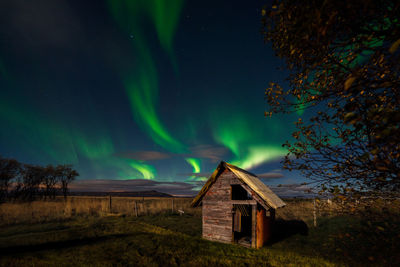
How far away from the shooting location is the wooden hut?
487 inches

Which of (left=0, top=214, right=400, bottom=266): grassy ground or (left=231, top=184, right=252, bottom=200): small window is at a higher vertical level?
(left=231, top=184, right=252, bottom=200): small window

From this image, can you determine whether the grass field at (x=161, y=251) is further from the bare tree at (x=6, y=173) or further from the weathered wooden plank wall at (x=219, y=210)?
the bare tree at (x=6, y=173)

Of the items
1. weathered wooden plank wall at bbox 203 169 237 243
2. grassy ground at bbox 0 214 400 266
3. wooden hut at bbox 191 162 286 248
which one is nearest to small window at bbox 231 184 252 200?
wooden hut at bbox 191 162 286 248

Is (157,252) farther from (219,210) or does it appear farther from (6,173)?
(6,173)

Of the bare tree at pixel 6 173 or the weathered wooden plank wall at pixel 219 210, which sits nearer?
the weathered wooden plank wall at pixel 219 210

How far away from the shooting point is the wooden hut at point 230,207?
12.4 m

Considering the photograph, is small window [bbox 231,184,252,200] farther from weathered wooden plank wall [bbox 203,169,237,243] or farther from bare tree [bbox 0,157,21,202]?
bare tree [bbox 0,157,21,202]

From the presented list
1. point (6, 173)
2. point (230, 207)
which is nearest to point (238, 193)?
point (230, 207)

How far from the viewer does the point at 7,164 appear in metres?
32.0

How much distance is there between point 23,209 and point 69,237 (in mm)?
16309

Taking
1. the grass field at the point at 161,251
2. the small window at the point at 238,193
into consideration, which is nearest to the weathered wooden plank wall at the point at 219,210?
the grass field at the point at 161,251

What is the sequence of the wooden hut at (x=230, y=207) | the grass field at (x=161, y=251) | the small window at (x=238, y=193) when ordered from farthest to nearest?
the small window at (x=238, y=193)
the wooden hut at (x=230, y=207)
the grass field at (x=161, y=251)

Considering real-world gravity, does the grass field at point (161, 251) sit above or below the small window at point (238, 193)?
below

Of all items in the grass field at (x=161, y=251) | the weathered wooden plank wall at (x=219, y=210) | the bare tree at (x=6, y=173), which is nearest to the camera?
the grass field at (x=161, y=251)
